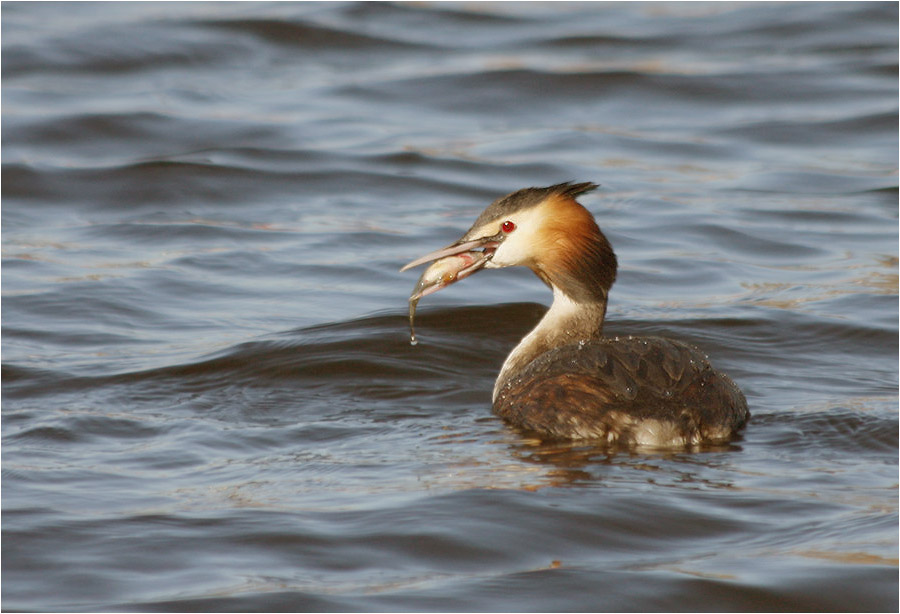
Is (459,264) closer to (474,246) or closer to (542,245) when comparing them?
(474,246)

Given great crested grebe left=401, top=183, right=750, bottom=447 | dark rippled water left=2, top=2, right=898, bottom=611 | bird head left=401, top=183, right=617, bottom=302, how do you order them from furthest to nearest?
1. bird head left=401, top=183, right=617, bottom=302
2. great crested grebe left=401, top=183, right=750, bottom=447
3. dark rippled water left=2, top=2, right=898, bottom=611

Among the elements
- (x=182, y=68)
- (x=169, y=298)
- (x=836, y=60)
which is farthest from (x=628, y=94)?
(x=169, y=298)

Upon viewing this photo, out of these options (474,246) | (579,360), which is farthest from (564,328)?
(579,360)

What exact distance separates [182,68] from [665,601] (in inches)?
452

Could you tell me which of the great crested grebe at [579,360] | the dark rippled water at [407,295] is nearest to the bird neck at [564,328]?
the great crested grebe at [579,360]

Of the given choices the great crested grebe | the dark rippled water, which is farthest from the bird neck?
the dark rippled water

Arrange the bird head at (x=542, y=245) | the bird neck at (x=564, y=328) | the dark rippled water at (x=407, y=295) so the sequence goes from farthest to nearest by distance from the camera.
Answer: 1. the bird neck at (x=564, y=328)
2. the bird head at (x=542, y=245)
3. the dark rippled water at (x=407, y=295)

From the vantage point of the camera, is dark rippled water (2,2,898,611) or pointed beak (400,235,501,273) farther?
pointed beak (400,235,501,273)

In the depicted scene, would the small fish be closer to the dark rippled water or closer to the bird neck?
the bird neck

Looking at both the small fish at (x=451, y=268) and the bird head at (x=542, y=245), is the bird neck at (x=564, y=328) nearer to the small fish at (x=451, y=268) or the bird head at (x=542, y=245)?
the bird head at (x=542, y=245)

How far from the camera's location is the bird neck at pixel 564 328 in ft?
23.6

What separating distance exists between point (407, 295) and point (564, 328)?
2177 mm

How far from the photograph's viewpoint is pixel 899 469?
6.13m

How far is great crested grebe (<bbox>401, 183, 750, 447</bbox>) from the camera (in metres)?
6.21
